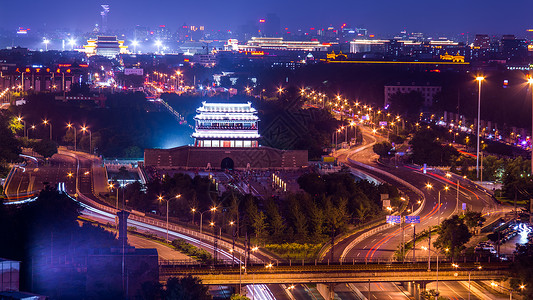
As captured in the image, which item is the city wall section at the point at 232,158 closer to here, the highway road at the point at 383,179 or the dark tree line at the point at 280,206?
the highway road at the point at 383,179

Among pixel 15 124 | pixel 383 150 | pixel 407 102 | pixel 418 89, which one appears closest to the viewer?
pixel 383 150

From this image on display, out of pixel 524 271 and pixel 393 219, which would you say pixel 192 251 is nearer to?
pixel 393 219

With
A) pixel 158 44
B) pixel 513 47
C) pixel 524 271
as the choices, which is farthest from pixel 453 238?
pixel 158 44

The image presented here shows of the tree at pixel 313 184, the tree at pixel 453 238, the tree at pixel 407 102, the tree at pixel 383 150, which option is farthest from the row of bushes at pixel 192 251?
the tree at pixel 407 102

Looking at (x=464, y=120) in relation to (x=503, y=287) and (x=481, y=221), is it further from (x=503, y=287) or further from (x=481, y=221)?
(x=503, y=287)

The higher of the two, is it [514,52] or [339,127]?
[514,52]

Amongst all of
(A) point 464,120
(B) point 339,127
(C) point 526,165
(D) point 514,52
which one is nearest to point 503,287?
(C) point 526,165

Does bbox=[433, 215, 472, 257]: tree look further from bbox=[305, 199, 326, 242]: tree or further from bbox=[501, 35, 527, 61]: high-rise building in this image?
bbox=[501, 35, 527, 61]: high-rise building
